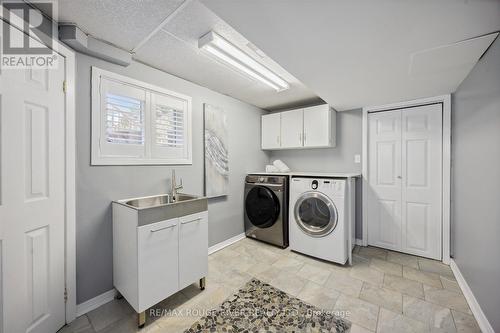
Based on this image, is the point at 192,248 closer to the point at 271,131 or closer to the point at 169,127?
the point at 169,127

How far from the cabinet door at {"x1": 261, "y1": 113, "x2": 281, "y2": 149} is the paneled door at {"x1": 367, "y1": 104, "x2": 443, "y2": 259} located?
53.0 inches

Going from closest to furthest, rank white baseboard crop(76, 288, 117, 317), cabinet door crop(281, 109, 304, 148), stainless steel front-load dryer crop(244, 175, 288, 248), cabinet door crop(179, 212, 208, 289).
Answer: white baseboard crop(76, 288, 117, 317) < cabinet door crop(179, 212, 208, 289) < stainless steel front-load dryer crop(244, 175, 288, 248) < cabinet door crop(281, 109, 304, 148)

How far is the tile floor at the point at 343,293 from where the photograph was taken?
1.48 meters

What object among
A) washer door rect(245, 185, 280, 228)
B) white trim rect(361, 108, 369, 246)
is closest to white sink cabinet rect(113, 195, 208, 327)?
washer door rect(245, 185, 280, 228)

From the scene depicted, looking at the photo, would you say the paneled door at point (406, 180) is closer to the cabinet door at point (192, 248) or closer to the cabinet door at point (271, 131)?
the cabinet door at point (271, 131)

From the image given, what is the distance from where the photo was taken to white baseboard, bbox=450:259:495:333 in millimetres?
1369

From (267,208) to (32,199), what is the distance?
7.72 feet

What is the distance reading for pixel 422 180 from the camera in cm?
252

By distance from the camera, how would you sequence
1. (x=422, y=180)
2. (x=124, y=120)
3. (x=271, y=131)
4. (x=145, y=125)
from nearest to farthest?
1. (x=124, y=120)
2. (x=145, y=125)
3. (x=422, y=180)
4. (x=271, y=131)

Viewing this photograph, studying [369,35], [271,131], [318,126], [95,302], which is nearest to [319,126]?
[318,126]

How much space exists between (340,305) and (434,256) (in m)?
1.71

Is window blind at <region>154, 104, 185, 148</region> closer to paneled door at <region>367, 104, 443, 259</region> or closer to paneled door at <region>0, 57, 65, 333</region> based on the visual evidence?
paneled door at <region>0, 57, 65, 333</region>

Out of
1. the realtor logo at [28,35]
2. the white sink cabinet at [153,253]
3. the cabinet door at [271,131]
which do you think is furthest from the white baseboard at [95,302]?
the cabinet door at [271,131]

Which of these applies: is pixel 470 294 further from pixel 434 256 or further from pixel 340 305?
pixel 340 305
